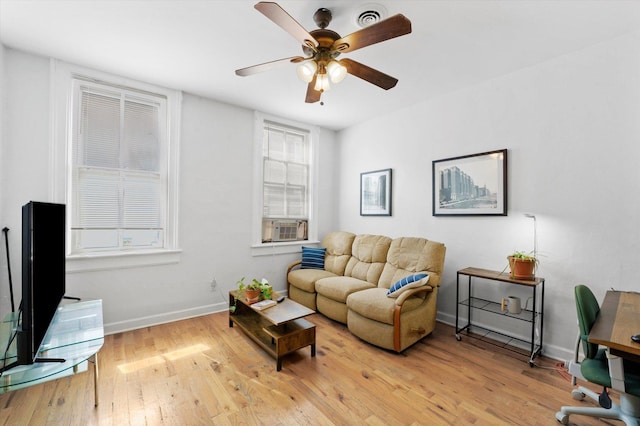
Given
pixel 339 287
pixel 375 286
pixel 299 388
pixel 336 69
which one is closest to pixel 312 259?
pixel 339 287

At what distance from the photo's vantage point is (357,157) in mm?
4629

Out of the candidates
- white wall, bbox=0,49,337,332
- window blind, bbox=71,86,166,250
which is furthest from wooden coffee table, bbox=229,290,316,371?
window blind, bbox=71,86,166,250

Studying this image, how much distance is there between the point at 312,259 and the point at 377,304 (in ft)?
5.25

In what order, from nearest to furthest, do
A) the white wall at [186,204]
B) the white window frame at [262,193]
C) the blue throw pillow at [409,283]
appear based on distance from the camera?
the white wall at [186,204] < the blue throw pillow at [409,283] < the white window frame at [262,193]

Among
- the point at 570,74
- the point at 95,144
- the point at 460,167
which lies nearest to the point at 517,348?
the point at 460,167

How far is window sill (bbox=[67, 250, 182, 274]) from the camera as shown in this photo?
2.84 metres

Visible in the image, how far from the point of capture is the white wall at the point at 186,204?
8.54 feet

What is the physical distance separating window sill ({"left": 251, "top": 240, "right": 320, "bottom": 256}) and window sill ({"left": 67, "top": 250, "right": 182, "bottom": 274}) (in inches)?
39.9

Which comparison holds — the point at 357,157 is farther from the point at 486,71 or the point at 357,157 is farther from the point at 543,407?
the point at 543,407

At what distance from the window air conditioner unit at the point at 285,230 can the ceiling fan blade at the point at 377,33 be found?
2904 millimetres

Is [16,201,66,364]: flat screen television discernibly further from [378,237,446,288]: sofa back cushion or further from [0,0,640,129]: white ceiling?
[378,237,446,288]: sofa back cushion

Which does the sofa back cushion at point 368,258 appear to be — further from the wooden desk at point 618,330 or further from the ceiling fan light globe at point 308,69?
the ceiling fan light globe at point 308,69

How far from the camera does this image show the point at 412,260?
3.32 m

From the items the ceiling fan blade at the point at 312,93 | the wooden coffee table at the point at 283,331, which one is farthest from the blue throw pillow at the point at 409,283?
the ceiling fan blade at the point at 312,93
